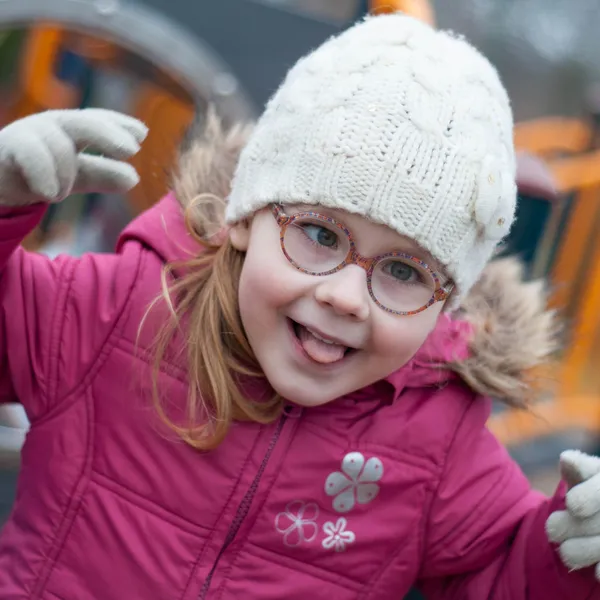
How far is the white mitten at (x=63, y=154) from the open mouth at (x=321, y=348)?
292 millimetres

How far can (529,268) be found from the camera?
7.56 ft

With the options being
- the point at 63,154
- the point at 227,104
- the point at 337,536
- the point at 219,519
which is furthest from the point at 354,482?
the point at 227,104

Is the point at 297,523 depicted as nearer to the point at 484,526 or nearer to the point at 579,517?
the point at 484,526

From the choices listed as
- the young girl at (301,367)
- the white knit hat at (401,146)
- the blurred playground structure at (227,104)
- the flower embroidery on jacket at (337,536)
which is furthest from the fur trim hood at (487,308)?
the blurred playground structure at (227,104)

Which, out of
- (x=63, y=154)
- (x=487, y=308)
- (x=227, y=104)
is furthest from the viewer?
(x=227, y=104)

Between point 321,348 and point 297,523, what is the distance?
271mm

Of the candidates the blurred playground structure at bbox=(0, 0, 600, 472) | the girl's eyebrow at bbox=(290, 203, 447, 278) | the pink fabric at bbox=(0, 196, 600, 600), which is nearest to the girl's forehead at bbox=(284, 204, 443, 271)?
the girl's eyebrow at bbox=(290, 203, 447, 278)

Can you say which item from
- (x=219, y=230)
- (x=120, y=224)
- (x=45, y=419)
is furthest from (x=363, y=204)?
(x=120, y=224)

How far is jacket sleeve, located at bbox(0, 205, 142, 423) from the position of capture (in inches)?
42.5

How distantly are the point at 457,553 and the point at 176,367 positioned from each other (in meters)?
0.48

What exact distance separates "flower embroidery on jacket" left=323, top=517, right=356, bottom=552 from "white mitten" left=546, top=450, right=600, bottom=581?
27cm

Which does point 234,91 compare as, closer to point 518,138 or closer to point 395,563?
point 518,138

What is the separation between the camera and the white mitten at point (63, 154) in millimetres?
887

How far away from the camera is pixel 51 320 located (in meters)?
1.11
